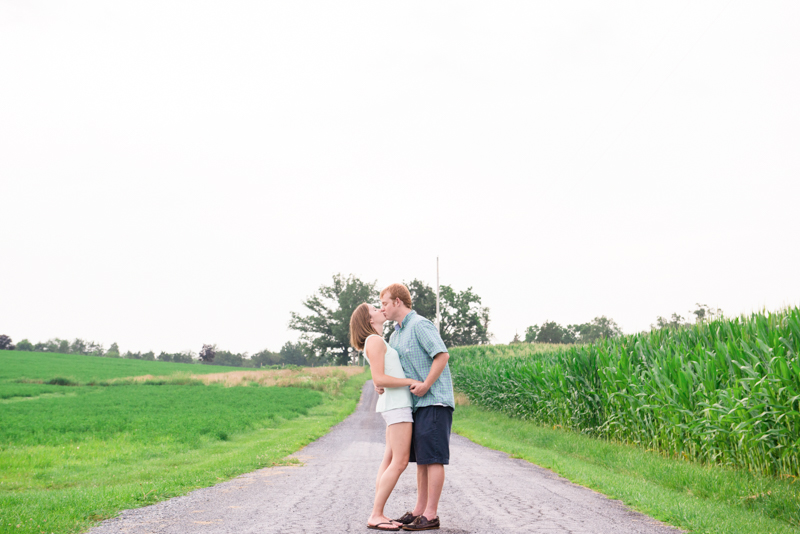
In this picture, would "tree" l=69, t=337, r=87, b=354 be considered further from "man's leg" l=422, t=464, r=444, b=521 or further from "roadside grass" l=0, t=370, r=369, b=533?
"man's leg" l=422, t=464, r=444, b=521

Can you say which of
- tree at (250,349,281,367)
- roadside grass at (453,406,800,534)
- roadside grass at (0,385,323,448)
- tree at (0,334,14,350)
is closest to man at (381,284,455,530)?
roadside grass at (453,406,800,534)

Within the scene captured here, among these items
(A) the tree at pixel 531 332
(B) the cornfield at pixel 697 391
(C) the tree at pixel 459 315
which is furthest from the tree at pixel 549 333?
(B) the cornfield at pixel 697 391

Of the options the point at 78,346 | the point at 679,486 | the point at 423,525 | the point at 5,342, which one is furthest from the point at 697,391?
the point at 78,346

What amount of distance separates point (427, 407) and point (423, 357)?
1.32 feet

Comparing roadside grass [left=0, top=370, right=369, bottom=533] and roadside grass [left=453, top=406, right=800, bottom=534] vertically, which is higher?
roadside grass [left=453, top=406, right=800, bottom=534]

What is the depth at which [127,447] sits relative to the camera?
13516 mm

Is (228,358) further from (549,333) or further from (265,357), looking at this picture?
(549,333)

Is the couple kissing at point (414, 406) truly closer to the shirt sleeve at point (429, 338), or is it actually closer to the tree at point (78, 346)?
the shirt sleeve at point (429, 338)

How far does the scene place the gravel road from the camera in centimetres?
485

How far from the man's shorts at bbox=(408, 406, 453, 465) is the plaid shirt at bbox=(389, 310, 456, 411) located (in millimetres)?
79

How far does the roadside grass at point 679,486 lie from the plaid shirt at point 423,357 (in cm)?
265

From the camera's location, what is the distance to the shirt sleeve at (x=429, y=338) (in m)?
4.26

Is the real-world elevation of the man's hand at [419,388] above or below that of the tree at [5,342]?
below

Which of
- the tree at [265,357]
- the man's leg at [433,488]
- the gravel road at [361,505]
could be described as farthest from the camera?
the tree at [265,357]
